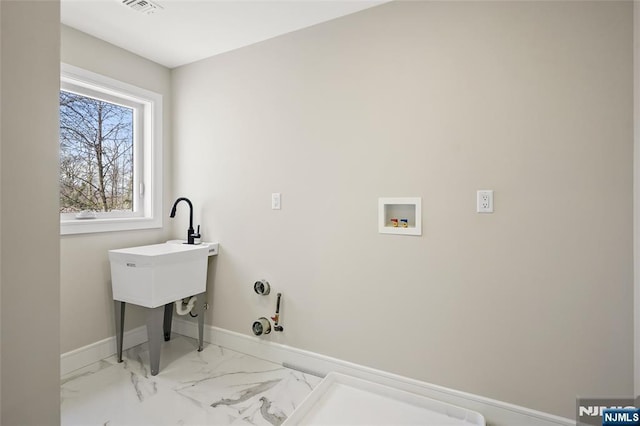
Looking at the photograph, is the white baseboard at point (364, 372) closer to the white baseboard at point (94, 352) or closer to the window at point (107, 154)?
the white baseboard at point (94, 352)

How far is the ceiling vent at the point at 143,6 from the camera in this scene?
1.93 m


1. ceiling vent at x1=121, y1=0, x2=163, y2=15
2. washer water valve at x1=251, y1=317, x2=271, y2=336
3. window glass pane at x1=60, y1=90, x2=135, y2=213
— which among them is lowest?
washer water valve at x1=251, y1=317, x2=271, y2=336

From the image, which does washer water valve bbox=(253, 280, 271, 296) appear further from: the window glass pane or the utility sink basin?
the window glass pane

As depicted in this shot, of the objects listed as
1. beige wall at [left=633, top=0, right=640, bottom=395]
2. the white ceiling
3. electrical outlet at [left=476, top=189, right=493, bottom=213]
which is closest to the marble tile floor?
electrical outlet at [left=476, top=189, right=493, bottom=213]

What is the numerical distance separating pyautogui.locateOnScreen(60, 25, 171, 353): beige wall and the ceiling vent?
55cm

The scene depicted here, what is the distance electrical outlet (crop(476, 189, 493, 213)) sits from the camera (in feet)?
5.60

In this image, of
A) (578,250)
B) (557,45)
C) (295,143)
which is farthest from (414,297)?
(557,45)

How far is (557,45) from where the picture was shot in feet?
5.14

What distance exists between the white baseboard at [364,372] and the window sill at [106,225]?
866 millimetres

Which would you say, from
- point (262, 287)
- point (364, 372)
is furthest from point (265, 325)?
point (364, 372)

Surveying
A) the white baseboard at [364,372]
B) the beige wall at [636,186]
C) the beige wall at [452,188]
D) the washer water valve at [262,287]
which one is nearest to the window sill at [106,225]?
the beige wall at [452,188]

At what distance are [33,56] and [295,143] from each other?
1.59 m

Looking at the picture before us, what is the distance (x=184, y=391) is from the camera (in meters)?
1.99

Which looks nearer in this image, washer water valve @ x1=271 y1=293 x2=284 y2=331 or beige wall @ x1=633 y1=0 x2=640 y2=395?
beige wall @ x1=633 y1=0 x2=640 y2=395
